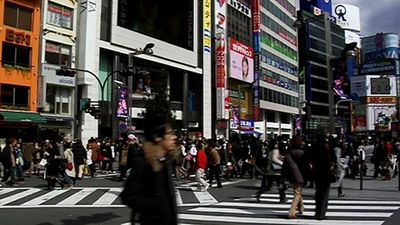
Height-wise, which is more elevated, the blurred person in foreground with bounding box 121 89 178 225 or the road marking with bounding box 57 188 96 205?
the blurred person in foreground with bounding box 121 89 178 225

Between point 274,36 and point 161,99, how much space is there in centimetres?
3985

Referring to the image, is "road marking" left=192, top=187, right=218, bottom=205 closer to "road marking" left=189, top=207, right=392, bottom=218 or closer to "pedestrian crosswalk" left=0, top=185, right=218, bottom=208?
"pedestrian crosswalk" left=0, top=185, right=218, bottom=208

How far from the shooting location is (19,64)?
33.2 m

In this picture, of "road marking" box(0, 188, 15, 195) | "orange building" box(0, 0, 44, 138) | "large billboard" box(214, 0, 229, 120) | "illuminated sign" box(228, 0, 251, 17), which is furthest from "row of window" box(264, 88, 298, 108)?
"road marking" box(0, 188, 15, 195)

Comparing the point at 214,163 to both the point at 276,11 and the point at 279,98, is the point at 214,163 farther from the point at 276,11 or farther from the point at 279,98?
the point at 276,11

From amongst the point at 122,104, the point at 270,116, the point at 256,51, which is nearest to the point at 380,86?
the point at 270,116

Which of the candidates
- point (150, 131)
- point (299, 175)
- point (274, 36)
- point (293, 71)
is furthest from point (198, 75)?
point (150, 131)

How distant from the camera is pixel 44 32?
34719mm

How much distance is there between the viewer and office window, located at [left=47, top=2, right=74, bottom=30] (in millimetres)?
35487

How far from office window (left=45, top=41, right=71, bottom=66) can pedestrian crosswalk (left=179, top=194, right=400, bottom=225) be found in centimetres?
2550

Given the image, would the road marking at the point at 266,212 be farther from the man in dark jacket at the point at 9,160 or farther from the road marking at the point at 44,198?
the man in dark jacket at the point at 9,160

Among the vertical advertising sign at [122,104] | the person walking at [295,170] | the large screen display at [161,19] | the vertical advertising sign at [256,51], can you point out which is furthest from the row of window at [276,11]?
Answer: the person walking at [295,170]

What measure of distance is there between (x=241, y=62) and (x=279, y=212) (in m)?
51.6

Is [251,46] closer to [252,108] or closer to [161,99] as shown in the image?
[252,108]
